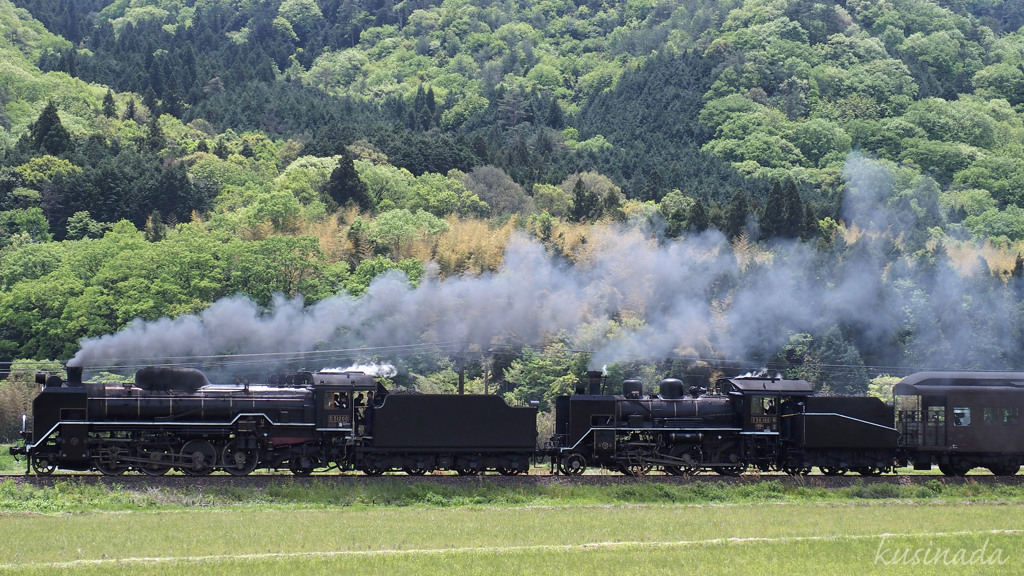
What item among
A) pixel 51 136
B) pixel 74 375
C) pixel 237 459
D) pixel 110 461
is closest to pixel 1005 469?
pixel 237 459

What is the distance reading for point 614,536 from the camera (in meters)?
28.6

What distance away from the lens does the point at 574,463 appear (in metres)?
43.1

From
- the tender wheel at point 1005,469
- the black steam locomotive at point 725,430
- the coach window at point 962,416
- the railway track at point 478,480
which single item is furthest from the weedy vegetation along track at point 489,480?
the coach window at point 962,416

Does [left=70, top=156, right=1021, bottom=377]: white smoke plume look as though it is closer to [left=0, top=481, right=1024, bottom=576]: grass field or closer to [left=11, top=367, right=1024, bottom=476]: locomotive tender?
[left=11, top=367, right=1024, bottom=476]: locomotive tender

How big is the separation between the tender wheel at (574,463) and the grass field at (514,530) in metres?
4.52

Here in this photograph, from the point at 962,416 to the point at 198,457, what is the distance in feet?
90.6

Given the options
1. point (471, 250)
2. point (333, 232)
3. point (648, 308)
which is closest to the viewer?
point (648, 308)

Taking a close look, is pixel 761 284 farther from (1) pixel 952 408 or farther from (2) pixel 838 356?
(1) pixel 952 408

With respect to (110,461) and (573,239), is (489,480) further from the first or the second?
(573,239)

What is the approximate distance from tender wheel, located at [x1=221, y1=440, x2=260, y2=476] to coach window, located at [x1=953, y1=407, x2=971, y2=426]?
25452mm

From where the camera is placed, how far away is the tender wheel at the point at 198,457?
3991cm

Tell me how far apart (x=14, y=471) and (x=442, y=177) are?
324ft

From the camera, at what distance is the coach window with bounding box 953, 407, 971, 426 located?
145 ft

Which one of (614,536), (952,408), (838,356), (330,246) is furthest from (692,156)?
(614,536)
